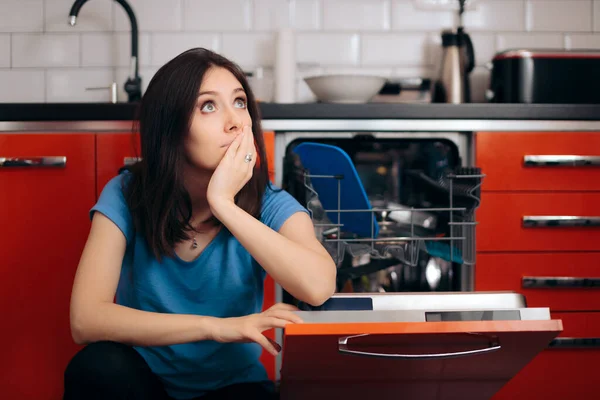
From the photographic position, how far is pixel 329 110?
1.72m

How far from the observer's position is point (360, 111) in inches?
68.1

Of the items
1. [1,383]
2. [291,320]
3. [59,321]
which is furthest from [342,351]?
[1,383]

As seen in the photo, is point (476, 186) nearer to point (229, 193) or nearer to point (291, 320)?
point (229, 193)

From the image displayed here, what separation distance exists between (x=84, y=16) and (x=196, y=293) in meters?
1.57

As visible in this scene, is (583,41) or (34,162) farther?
(583,41)

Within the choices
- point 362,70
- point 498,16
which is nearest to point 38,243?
point 362,70

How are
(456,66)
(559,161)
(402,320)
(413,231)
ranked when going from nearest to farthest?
(402,320)
(413,231)
(559,161)
(456,66)

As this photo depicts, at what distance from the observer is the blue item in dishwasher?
136 centimetres

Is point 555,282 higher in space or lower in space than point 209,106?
lower

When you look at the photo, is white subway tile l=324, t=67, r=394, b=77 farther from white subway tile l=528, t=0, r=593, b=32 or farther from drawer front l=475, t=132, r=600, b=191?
drawer front l=475, t=132, r=600, b=191

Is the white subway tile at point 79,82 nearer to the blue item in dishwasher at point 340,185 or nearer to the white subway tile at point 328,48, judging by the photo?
the white subway tile at point 328,48

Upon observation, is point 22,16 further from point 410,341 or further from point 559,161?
point 410,341

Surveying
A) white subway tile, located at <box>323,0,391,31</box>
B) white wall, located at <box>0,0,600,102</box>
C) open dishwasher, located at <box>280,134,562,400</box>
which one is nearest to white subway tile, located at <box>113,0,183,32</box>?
white wall, located at <box>0,0,600,102</box>

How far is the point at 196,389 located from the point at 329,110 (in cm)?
86
